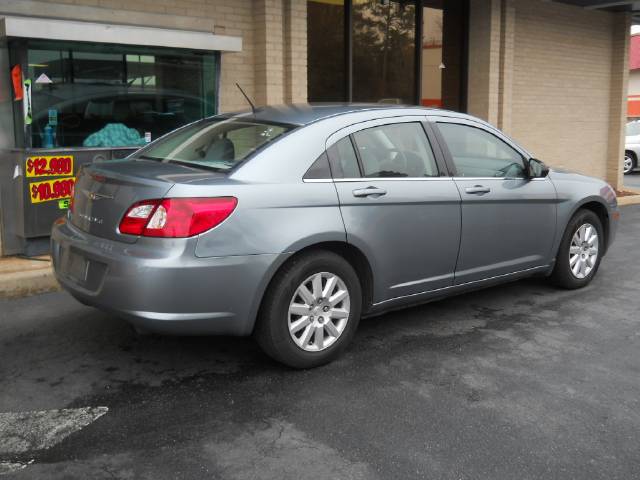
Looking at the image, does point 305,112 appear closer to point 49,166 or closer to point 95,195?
point 95,195

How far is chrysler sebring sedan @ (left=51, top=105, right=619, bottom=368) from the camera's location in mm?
3883

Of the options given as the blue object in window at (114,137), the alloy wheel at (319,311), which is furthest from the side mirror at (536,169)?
the blue object in window at (114,137)

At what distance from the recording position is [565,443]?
11.3 ft

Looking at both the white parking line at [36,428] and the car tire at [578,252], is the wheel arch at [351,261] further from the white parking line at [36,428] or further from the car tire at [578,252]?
the car tire at [578,252]

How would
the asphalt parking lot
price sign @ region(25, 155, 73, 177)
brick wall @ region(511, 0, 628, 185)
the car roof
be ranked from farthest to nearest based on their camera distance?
brick wall @ region(511, 0, 628, 185) < price sign @ region(25, 155, 73, 177) < the car roof < the asphalt parking lot

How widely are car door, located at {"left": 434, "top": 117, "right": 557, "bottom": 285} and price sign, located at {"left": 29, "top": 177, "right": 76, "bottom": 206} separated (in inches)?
157

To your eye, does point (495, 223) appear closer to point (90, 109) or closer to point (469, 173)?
point (469, 173)

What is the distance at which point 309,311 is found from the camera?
168 inches

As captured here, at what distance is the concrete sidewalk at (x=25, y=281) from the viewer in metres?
6.21

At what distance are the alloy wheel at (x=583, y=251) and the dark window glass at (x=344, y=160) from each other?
8.39ft

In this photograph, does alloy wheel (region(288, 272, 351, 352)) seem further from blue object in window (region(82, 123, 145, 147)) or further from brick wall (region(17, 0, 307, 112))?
brick wall (region(17, 0, 307, 112))

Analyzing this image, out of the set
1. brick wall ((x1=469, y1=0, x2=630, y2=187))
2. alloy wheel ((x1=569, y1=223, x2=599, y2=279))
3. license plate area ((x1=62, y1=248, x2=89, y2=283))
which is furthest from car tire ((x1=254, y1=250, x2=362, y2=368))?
brick wall ((x1=469, y1=0, x2=630, y2=187))

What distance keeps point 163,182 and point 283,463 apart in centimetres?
A: 165

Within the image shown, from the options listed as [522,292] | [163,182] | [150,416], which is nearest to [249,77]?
[522,292]
